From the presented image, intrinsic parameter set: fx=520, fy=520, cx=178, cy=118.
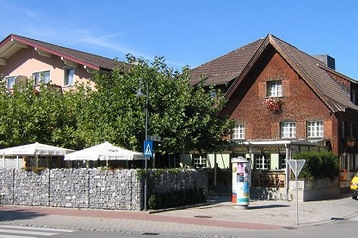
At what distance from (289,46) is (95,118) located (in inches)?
651

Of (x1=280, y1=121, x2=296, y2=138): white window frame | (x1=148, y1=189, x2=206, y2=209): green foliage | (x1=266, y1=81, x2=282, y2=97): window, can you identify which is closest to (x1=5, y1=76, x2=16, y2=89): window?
(x1=266, y1=81, x2=282, y2=97): window

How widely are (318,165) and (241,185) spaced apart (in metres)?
7.26

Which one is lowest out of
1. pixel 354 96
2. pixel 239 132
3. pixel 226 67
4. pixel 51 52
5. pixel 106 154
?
pixel 106 154

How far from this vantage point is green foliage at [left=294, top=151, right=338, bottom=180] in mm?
25733

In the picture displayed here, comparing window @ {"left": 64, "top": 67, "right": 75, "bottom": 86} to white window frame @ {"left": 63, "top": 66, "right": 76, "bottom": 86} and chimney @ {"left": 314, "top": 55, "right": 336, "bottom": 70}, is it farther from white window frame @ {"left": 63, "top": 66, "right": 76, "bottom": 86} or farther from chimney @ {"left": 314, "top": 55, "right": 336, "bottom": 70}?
chimney @ {"left": 314, "top": 55, "right": 336, "bottom": 70}

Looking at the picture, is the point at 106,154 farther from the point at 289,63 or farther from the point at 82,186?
the point at 289,63

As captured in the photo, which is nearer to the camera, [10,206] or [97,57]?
[10,206]

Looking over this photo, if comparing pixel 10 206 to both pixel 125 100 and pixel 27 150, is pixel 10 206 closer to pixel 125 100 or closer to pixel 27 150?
pixel 27 150

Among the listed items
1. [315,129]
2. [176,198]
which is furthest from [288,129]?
[176,198]

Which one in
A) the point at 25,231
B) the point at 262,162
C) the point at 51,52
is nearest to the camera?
the point at 25,231

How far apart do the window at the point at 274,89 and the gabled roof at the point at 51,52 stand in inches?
401

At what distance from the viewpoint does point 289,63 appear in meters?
32.0

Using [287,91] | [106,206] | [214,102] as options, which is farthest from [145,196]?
[287,91]

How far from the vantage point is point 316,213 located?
2092 centimetres
